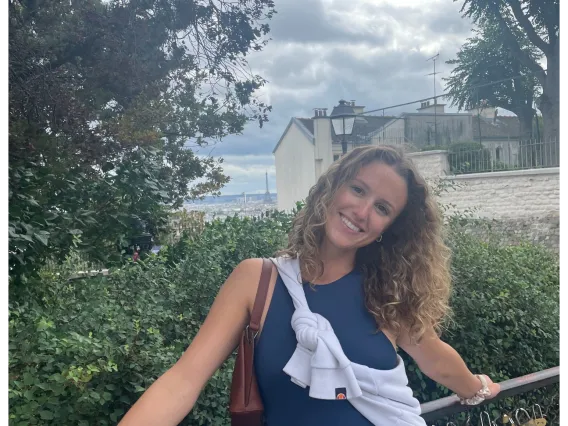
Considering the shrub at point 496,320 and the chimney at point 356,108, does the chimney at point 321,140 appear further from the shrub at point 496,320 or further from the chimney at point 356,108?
Answer: the shrub at point 496,320

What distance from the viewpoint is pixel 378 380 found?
127 cm

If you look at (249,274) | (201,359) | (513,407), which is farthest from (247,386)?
(513,407)

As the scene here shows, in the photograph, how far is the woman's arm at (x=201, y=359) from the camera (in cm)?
110

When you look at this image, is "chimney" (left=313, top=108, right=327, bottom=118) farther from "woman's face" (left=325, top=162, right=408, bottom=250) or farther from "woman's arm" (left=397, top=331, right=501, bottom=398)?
"woman's arm" (left=397, top=331, right=501, bottom=398)

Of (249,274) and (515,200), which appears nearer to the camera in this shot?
(249,274)

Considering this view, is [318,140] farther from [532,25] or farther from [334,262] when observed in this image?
[532,25]

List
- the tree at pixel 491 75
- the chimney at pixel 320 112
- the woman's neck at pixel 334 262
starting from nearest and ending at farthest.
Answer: the woman's neck at pixel 334 262 → the chimney at pixel 320 112 → the tree at pixel 491 75

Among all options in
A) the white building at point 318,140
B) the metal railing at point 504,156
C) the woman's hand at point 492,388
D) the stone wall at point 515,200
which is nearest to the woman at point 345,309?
the woman's hand at point 492,388

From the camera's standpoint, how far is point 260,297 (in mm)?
1256

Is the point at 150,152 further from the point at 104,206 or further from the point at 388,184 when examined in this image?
the point at 388,184

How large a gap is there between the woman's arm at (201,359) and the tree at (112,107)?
54.7 inches

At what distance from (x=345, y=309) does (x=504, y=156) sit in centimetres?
676

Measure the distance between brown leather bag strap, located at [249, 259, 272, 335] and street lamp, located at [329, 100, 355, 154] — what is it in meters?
1.13

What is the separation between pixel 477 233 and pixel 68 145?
3223 mm
